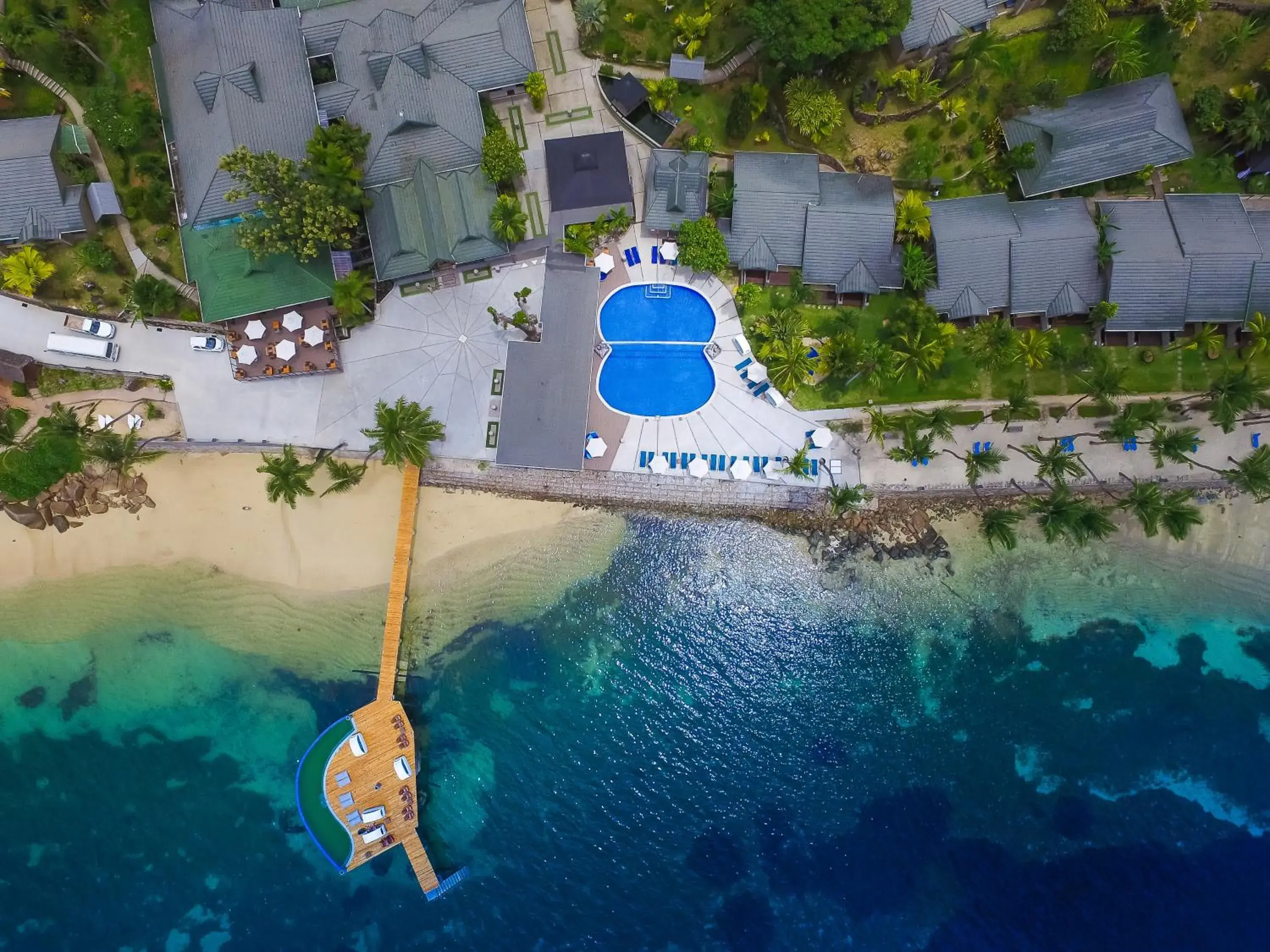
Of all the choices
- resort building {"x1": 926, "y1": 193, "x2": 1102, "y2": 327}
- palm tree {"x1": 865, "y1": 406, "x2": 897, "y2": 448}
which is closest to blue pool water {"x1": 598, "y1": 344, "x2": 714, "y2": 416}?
palm tree {"x1": 865, "y1": 406, "x2": 897, "y2": 448}

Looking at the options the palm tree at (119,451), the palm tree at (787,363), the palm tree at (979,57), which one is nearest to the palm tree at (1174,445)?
the palm tree at (787,363)

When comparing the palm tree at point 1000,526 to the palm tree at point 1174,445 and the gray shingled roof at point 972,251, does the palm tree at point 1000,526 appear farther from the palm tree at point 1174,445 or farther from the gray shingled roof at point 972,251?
the gray shingled roof at point 972,251

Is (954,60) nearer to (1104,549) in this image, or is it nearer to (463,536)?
(1104,549)

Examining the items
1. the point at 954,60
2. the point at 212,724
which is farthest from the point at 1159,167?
the point at 212,724

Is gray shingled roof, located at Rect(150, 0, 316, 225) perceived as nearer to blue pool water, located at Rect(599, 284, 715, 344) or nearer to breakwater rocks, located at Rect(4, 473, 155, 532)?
breakwater rocks, located at Rect(4, 473, 155, 532)

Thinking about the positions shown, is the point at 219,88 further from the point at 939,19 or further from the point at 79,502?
the point at 939,19

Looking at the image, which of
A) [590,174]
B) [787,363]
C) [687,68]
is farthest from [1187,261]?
[590,174]

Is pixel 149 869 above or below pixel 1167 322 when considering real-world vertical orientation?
below
